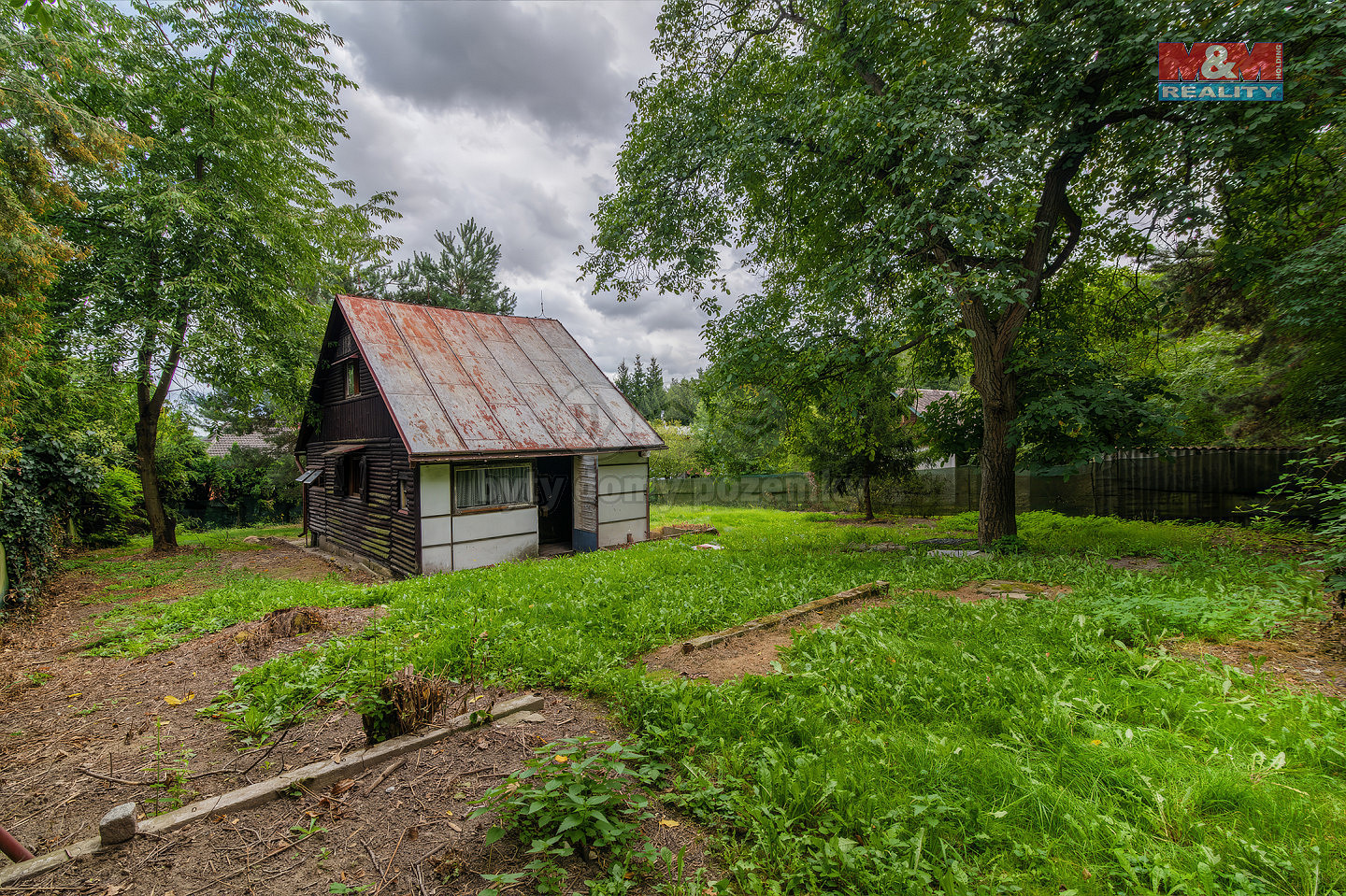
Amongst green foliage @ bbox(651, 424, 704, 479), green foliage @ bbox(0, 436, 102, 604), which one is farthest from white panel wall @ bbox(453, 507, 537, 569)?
green foliage @ bbox(651, 424, 704, 479)

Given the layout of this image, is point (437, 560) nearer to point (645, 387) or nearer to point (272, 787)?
point (272, 787)

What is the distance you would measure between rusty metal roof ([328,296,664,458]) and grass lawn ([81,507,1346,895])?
4565 mm

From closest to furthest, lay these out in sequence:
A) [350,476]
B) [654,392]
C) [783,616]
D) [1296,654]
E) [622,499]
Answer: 1. [1296,654]
2. [783,616]
3. [350,476]
4. [622,499]
5. [654,392]

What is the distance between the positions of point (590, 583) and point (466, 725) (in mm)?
3941

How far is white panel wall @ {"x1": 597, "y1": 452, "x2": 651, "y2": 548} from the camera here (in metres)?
12.6

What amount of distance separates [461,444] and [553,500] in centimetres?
445

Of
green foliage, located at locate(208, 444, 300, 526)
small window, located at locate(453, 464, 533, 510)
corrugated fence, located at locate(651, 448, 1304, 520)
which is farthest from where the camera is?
green foliage, located at locate(208, 444, 300, 526)

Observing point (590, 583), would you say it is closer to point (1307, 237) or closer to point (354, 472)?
point (354, 472)

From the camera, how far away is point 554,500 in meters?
14.3

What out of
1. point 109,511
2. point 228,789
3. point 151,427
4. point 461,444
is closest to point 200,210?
point 151,427

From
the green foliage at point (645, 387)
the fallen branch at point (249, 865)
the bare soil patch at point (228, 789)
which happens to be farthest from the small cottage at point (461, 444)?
the green foliage at point (645, 387)

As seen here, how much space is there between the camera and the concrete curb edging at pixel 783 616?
512 centimetres

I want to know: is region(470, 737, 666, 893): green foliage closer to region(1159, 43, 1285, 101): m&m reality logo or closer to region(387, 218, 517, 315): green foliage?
region(1159, 43, 1285, 101): m&m reality logo

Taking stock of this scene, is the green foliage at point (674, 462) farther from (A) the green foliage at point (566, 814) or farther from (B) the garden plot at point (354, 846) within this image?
(A) the green foliage at point (566, 814)
